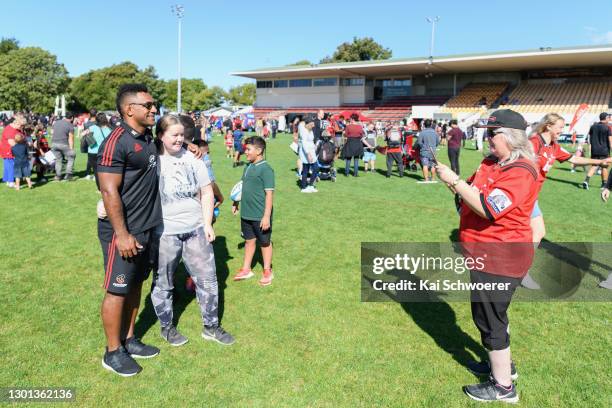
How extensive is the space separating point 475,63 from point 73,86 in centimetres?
6641

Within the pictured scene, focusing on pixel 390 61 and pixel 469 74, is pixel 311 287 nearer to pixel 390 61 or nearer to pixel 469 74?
pixel 390 61

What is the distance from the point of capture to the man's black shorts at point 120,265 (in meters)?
3.05

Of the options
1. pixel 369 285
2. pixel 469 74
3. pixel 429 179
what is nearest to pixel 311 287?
pixel 369 285

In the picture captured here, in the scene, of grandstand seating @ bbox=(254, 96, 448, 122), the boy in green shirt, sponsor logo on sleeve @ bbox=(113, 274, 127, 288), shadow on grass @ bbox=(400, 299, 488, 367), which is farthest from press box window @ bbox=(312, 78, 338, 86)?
sponsor logo on sleeve @ bbox=(113, 274, 127, 288)

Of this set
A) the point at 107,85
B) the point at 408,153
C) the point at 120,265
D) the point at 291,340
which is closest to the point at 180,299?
the point at 291,340

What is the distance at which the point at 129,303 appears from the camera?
341 centimetres

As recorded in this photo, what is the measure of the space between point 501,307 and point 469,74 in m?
46.7

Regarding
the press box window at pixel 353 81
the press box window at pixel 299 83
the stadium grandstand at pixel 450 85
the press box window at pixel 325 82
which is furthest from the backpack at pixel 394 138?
the press box window at pixel 299 83

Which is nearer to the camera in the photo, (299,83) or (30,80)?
(299,83)

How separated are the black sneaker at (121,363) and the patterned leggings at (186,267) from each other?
41cm

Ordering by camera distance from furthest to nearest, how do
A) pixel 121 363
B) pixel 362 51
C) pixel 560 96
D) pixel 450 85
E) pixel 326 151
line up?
pixel 362 51 → pixel 450 85 → pixel 560 96 → pixel 326 151 → pixel 121 363

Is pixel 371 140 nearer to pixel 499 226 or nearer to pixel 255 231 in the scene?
pixel 255 231

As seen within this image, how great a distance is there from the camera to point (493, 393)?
2947 millimetres

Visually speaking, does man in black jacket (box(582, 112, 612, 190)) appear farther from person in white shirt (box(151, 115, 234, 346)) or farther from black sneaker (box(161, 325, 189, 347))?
black sneaker (box(161, 325, 189, 347))
